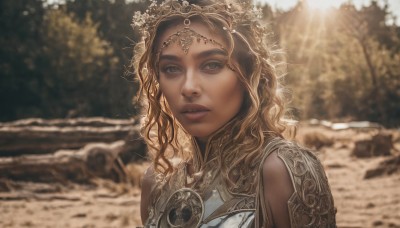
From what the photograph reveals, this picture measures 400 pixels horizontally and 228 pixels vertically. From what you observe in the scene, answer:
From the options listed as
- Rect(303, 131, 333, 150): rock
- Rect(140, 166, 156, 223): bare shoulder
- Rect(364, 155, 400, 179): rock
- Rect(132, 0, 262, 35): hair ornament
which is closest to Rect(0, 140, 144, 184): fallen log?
Rect(364, 155, 400, 179): rock

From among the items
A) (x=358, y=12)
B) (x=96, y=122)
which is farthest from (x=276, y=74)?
(x=358, y=12)

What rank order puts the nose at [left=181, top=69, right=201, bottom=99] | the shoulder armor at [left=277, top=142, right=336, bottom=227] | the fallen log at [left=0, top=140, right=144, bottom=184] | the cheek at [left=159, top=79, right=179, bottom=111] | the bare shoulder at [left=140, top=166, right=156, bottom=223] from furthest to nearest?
the fallen log at [left=0, top=140, right=144, bottom=184] → the bare shoulder at [left=140, top=166, right=156, bottom=223] → the cheek at [left=159, top=79, right=179, bottom=111] → the nose at [left=181, top=69, right=201, bottom=99] → the shoulder armor at [left=277, top=142, right=336, bottom=227]

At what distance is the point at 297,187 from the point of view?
5.82 ft

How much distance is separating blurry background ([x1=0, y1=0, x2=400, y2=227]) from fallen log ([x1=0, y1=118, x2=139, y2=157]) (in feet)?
0.07

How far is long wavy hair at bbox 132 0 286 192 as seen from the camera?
1.99m

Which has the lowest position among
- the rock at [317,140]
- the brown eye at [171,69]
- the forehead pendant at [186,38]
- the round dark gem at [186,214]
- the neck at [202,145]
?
the rock at [317,140]

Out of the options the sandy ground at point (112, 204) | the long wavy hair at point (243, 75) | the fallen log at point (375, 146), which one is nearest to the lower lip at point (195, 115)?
the long wavy hair at point (243, 75)

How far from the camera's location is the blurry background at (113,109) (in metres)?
7.59

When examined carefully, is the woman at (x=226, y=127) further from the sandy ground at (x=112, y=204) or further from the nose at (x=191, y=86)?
the sandy ground at (x=112, y=204)

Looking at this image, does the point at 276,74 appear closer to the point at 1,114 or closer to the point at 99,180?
the point at 99,180

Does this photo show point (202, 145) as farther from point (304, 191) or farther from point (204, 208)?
point (304, 191)

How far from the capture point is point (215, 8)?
2086mm

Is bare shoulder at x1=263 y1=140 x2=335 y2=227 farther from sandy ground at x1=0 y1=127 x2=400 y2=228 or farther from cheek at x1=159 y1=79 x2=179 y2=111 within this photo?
sandy ground at x1=0 y1=127 x2=400 y2=228

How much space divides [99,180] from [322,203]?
308 inches
